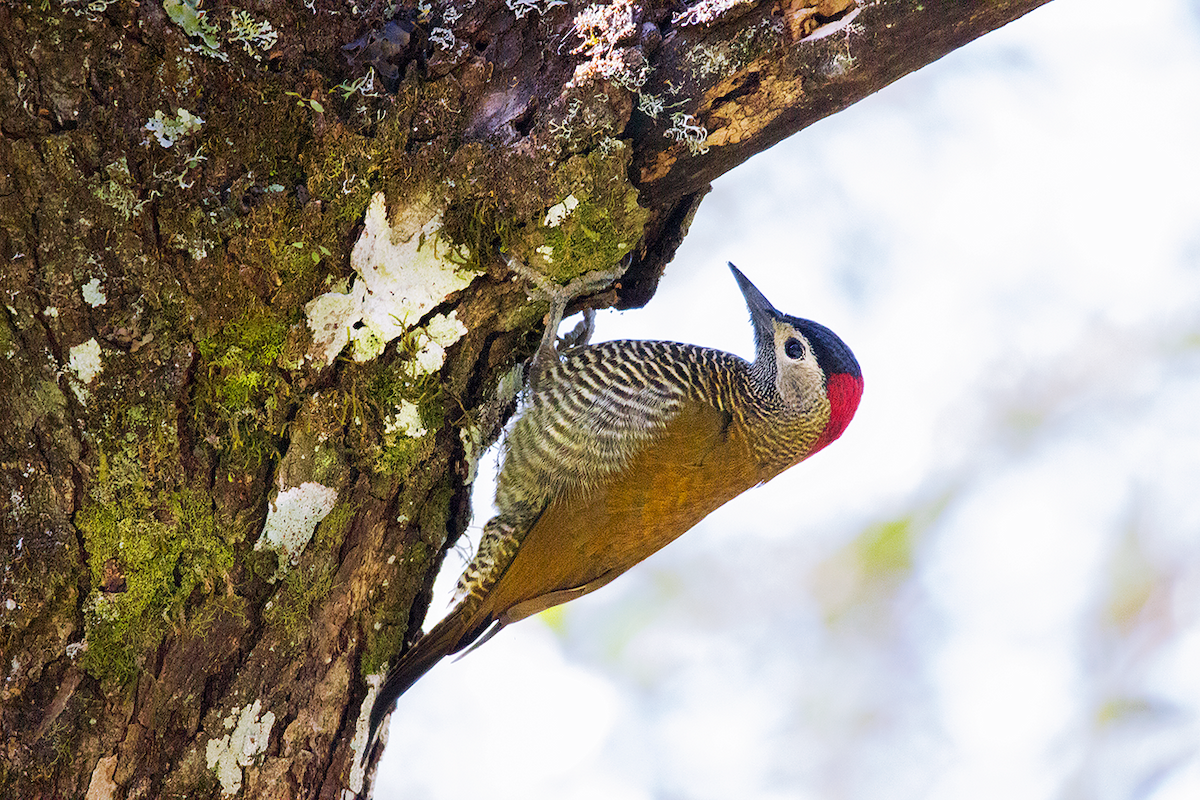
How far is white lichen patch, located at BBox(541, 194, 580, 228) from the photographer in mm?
2297

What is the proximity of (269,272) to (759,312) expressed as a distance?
2229 millimetres

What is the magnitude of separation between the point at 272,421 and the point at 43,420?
47 cm

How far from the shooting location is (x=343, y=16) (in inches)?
82.1

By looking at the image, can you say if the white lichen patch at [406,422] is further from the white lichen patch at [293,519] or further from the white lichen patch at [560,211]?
the white lichen patch at [560,211]

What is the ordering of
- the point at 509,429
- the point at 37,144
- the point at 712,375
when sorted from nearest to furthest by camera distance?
1. the point at 37,144
2. the point at 509,429
3. the point at 712,375

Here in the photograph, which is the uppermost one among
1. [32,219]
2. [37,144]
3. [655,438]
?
[37,144]

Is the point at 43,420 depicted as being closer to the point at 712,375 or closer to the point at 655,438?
the point at 655,438

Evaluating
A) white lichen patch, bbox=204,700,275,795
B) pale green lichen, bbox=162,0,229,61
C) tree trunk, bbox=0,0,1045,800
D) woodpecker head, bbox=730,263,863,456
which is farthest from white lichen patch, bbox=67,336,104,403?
woodpecker head, bbox=730,263,863,456

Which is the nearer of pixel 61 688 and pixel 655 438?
pixel 61 688

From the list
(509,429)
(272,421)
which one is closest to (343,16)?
(272,421)

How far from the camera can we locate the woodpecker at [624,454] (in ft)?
10.2

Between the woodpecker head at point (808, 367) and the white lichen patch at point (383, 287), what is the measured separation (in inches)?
65.0

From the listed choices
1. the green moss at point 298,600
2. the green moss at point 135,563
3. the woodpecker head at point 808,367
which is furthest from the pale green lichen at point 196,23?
the woodpecker head at point 808,367

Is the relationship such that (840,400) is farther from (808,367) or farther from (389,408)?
(389,408)
